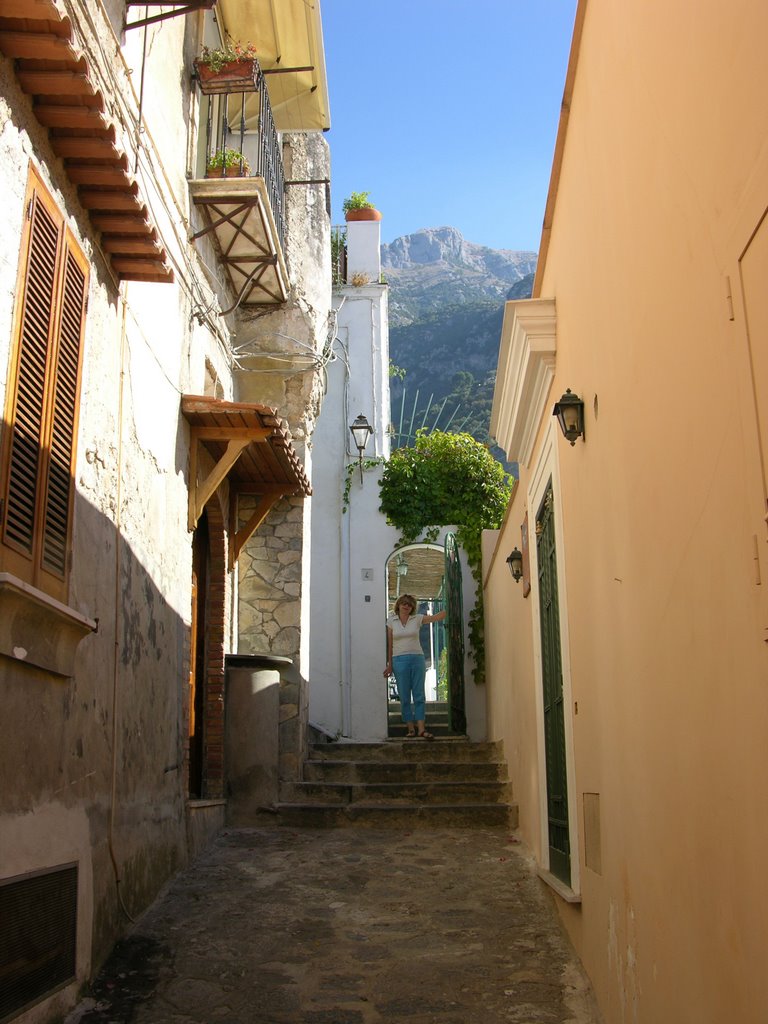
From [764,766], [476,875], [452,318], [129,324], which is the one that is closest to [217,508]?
[129,324]

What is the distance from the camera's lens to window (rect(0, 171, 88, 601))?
4305 mm

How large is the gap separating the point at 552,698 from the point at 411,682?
519 centimetres

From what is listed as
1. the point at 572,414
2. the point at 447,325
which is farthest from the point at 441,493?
the point at 447,325

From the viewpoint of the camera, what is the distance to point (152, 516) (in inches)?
266

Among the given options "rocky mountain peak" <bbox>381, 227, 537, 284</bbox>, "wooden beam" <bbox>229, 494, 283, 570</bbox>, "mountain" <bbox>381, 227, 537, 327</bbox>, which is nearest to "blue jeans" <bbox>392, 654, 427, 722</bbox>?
"wooden beam" <bbox>229, 494, 283, 570</bbox>

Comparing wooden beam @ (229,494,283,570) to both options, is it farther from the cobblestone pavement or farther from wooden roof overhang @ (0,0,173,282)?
wooden roof overhang @ (0,0,173,282)

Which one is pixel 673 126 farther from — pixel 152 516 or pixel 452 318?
pixel 452 318

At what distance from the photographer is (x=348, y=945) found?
5.53 metres

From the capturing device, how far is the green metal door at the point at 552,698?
5746 mm

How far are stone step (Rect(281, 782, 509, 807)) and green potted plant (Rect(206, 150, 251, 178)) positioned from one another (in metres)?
5.30

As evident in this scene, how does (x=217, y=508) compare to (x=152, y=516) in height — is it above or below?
above

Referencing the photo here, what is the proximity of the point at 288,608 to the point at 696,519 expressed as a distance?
26.9 feet

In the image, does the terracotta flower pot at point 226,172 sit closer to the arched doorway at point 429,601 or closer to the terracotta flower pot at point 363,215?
the arched doorway at point 429,601

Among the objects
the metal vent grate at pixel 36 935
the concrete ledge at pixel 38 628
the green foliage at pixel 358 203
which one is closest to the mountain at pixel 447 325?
the green foliage at pixel 358 203
